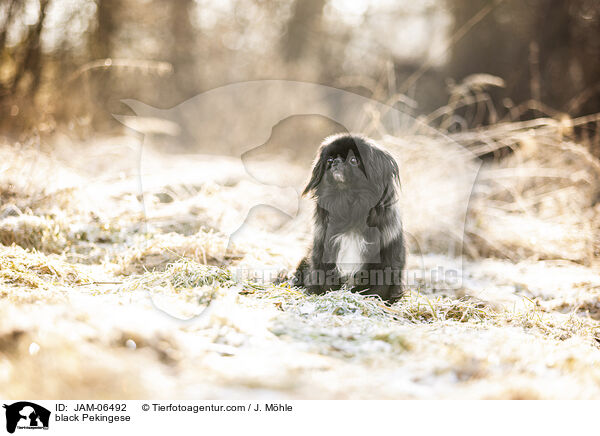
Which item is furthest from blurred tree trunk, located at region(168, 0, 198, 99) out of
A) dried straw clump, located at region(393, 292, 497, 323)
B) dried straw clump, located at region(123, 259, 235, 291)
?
dried straw clump, located at region(393, 292, 497, 323)

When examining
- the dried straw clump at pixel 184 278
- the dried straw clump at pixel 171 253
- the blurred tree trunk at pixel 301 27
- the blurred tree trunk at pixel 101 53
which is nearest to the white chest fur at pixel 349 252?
the dried straw clump at pixel 184 278

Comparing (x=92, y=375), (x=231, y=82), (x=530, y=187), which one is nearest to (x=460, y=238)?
(x=530, y=187)

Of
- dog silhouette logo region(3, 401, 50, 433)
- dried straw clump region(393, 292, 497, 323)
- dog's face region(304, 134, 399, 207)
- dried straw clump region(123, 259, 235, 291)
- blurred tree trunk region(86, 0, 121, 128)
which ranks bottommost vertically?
dog silhouette logo region(3, 401, 50, 433)

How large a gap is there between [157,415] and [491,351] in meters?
1.59

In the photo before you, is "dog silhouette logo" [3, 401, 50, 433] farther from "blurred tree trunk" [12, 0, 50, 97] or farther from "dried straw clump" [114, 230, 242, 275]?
"blurred tree trunk" [12, 0, 50, 97]

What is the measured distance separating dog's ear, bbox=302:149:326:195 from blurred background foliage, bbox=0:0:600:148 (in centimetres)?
186

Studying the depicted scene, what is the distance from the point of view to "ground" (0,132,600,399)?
1.93 metres

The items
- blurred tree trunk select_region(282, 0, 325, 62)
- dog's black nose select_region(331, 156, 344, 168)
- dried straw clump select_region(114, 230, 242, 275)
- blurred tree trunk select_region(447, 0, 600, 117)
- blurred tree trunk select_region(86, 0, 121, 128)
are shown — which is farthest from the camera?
blurred tree trunk select_region(282, 0, 325, 62)

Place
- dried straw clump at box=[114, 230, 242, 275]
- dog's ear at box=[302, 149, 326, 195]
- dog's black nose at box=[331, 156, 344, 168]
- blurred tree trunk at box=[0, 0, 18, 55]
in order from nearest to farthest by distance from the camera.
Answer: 1. dog's black nose at box=[331, 156, 344, 168]
2. dog's ear at box=[302, 149, 326, 195]
3. dried straw clump at box=[114, 230, 242, 275]
4. blurred tree trunk at box=[0, 0, 18, 55]

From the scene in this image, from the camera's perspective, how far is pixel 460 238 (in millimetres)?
5246

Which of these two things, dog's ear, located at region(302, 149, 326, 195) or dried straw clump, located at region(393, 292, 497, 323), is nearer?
dried straw clump, located at region(393, 292, 497, 323)

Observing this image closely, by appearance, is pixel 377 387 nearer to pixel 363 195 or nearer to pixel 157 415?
pixel 157 415

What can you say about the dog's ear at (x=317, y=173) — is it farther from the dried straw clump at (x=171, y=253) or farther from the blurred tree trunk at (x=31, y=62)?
the blurred tree trunk at (x=31, y=62)

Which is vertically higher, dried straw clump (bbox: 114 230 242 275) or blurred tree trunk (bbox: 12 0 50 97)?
blurred tree trunk (bbox: 12 0 50 97)
